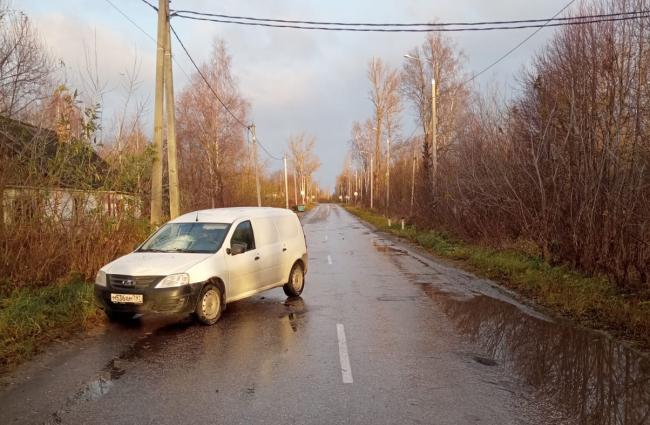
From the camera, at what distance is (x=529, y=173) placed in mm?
13203

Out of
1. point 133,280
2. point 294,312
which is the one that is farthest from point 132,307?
point 294,312

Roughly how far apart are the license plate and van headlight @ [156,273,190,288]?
1.09 ft

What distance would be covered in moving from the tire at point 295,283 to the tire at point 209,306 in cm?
224

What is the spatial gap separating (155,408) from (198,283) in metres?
2.94

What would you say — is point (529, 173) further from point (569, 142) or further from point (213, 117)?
point (213, 117)

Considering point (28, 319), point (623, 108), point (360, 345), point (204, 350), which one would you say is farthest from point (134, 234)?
point (623, 108)

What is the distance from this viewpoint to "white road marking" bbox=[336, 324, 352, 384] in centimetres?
520

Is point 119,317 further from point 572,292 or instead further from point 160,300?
point 572,292

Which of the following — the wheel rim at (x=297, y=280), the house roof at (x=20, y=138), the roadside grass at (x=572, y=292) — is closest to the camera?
the roadside grass at (x=572, y=292)

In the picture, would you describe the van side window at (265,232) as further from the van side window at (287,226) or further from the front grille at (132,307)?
the front grille at (132,307)

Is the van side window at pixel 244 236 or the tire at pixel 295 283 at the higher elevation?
the van side window at pixel 244 236

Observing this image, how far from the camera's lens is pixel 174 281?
23.2 ft

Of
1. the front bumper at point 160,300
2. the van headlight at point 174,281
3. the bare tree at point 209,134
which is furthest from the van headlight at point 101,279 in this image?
the bare tree at point 209,134

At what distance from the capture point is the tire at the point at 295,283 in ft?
32.4
